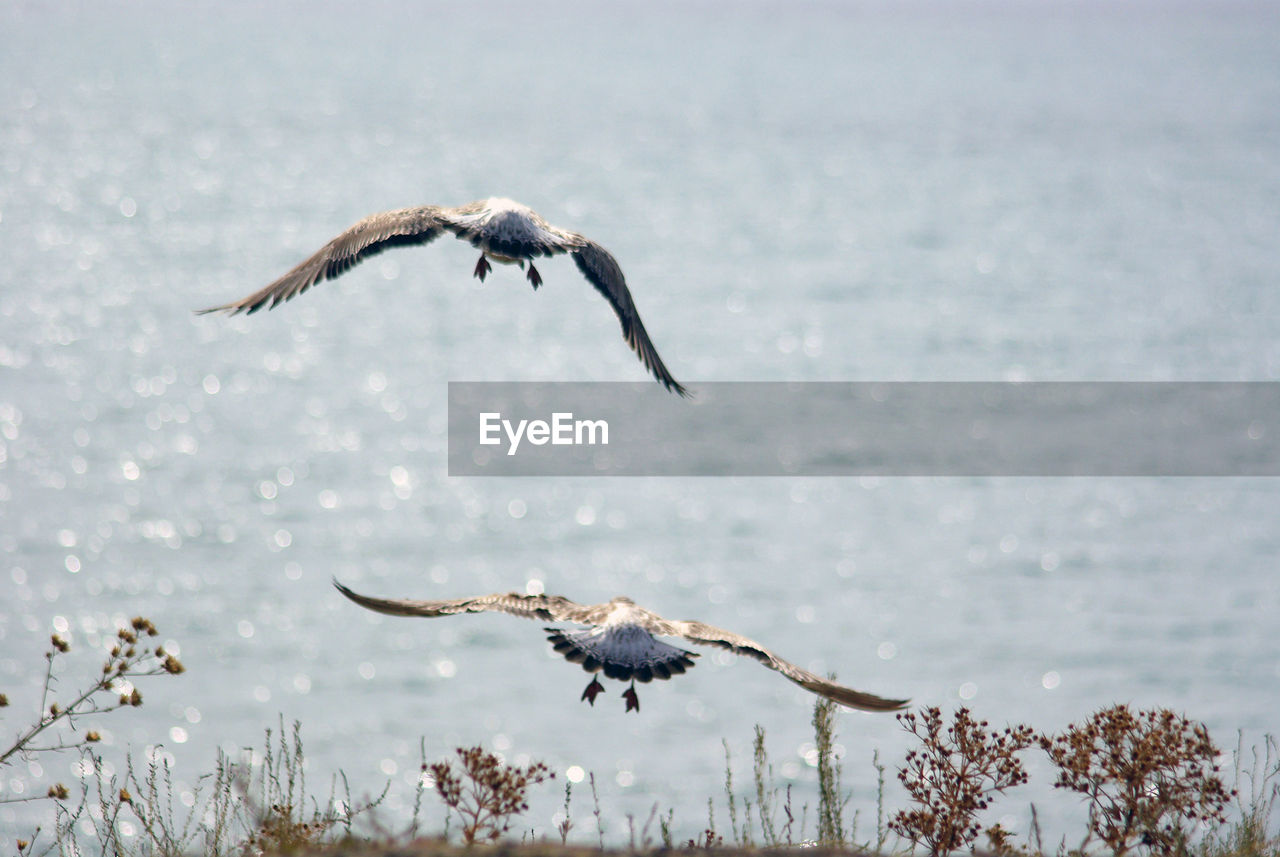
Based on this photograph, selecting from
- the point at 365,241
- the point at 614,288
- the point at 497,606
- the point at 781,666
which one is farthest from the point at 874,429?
the point at 781,666

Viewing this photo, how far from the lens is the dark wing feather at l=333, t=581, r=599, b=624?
25.1 ft

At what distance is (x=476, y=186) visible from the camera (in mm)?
107312

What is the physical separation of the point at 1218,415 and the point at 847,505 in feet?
58.5

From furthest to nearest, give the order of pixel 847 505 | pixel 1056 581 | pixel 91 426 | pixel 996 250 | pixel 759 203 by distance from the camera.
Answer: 1. pixel 759 203
2. pixel 996 250
3. pixel 91 426
4. pixel 847 505
5. pixel 1056 581

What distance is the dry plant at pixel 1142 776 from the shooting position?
23.7 feet

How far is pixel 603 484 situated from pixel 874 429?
1117 cm

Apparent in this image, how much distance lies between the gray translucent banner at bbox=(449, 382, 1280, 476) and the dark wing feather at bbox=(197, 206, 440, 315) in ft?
145

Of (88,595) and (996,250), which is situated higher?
(996,250)

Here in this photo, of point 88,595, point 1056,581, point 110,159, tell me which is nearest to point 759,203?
point 110,159

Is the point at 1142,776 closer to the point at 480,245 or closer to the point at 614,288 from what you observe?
the point at 480,245

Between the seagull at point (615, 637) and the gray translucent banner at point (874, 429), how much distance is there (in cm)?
4607

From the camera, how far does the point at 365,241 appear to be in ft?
33.8

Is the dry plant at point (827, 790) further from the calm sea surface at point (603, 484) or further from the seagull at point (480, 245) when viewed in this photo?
the calm sea surface at point (603, 484)

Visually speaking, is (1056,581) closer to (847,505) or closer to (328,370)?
(847,505)
